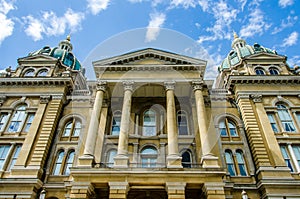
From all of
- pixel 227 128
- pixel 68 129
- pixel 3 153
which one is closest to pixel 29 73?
pixel 68 129

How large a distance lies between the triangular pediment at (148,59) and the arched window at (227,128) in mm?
5880

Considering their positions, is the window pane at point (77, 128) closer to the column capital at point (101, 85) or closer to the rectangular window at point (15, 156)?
the column capital at point (101, 85)

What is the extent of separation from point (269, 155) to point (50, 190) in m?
16.4

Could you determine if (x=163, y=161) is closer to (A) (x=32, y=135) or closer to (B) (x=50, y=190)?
(B) (x=50, y=190)

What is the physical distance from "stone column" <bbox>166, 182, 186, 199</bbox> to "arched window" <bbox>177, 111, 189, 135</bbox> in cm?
715

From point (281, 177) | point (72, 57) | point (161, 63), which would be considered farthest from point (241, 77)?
point (72, 57)

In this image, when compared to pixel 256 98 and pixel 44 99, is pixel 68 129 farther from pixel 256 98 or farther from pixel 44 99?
pixel 256 98

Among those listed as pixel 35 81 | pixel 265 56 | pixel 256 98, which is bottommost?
pixel 256 98

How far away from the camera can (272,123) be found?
67.2 feet

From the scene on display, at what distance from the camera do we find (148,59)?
2239 cm

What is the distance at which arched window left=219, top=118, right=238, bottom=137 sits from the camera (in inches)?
820

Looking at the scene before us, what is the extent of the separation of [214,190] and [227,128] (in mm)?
7631

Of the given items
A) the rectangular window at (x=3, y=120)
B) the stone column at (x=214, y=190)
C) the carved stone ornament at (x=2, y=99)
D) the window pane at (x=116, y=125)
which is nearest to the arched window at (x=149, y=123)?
the window pane at (x=116, y=125)

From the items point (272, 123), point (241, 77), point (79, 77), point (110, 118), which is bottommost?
point (272, 123)
